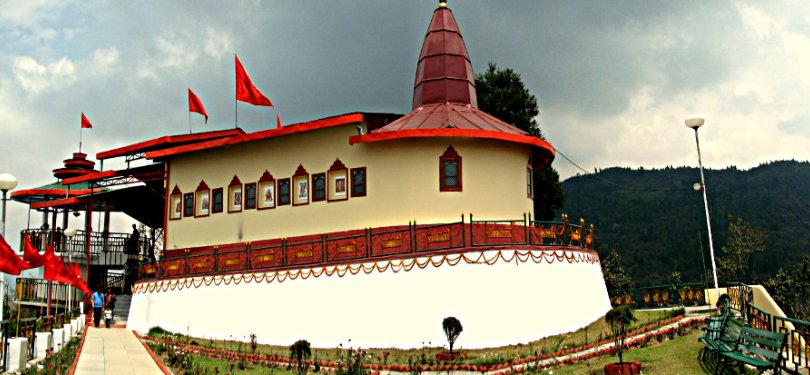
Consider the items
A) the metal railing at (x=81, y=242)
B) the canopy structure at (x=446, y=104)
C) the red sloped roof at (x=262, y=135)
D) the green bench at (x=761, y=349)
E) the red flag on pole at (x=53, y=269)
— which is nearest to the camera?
the green bench at (x=761, y=349)

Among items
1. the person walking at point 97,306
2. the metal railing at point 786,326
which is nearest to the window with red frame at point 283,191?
the person walking at point 97,306

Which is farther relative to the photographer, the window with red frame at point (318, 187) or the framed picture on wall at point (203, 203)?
the framed picture on wall at point (203, 203)

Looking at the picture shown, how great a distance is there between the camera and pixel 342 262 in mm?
20703

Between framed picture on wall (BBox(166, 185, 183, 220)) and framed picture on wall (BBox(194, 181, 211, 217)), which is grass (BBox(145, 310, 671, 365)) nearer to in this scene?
framed picture on wall (BBox(194, 181, 211, 217))

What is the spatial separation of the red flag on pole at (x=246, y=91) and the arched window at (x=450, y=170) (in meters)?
8.07

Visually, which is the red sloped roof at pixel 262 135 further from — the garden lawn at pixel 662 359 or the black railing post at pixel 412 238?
the garden lawn at pixel 662 359

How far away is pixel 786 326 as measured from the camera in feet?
52.2

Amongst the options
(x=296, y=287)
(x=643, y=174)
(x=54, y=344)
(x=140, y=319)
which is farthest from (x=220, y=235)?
(x=643, y=174)

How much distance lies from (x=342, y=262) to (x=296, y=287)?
1810mm

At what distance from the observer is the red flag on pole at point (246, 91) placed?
2716 centimetres

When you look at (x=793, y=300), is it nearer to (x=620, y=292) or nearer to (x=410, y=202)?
(x=620, y=292)

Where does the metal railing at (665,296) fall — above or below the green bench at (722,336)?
above

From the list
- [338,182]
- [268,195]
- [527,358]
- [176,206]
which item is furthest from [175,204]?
[527,358]

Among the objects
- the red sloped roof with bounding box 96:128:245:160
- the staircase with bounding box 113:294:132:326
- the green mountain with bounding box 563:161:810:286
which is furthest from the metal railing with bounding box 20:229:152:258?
the green mountain with bounding box 563:161:810:286
